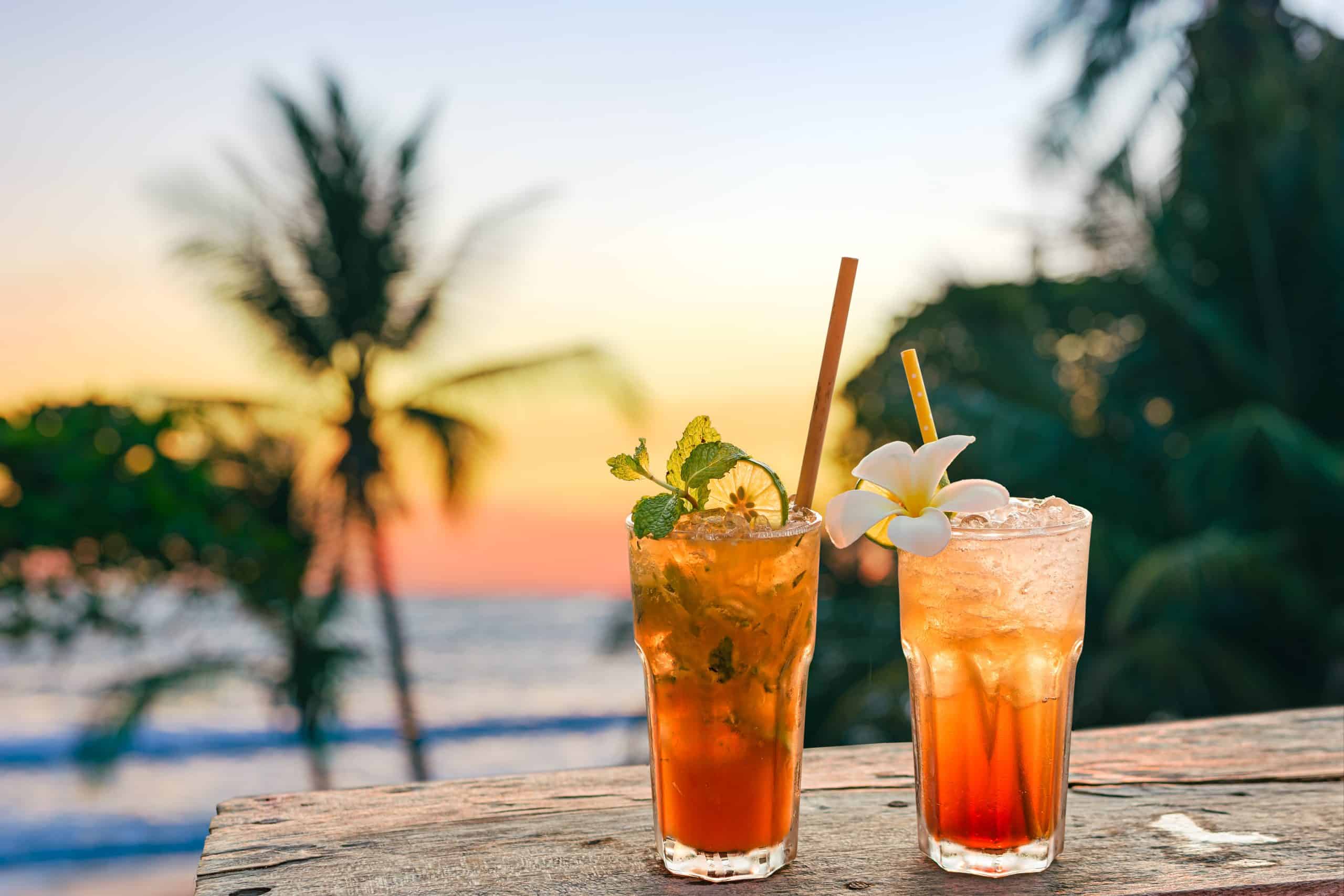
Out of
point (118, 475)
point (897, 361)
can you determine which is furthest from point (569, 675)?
point (897, 361)

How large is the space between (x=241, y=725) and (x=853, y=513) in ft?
64.4

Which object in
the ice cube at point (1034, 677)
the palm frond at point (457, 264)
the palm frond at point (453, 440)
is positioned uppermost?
→ the palm frond at point (457, 264)

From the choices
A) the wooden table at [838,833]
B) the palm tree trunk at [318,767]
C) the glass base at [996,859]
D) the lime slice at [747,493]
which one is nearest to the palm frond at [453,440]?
the palm tree trunk at [318,767]

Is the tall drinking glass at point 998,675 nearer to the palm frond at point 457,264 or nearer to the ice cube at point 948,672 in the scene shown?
the ice cube at point 948,672

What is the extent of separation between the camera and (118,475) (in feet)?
41.9

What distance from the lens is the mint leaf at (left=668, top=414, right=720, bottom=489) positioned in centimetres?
158

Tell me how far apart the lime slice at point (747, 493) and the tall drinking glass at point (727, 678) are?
4 cm

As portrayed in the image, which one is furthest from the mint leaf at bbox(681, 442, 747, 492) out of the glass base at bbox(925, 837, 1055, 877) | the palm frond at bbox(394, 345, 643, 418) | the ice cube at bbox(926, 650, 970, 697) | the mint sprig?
the palm frond at bbox(394, 345, 643, 418)

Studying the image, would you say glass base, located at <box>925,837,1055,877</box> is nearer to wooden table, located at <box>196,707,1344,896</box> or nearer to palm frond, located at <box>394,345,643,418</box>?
wooden table, located at <box>196,707,1344,896</box>

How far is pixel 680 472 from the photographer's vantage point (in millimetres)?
1567

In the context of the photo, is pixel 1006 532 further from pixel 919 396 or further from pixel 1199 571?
pixel 1199 571

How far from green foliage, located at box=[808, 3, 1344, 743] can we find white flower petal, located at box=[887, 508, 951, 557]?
824cm

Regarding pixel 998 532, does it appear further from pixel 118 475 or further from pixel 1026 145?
pixel 118 475

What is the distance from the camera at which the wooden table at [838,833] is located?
1551mm
